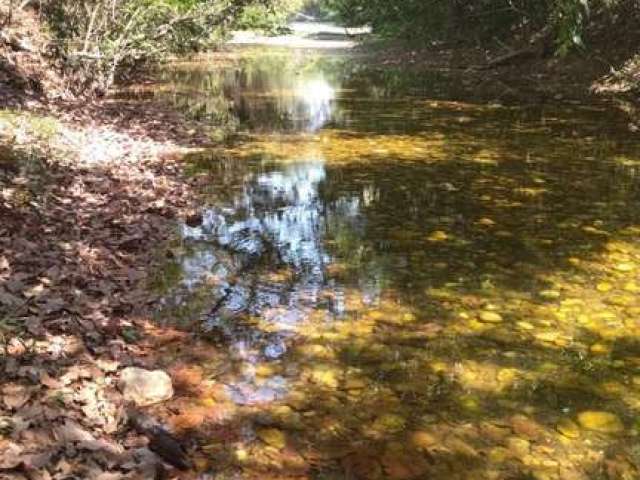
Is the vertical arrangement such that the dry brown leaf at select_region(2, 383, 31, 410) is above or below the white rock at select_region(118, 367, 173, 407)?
above

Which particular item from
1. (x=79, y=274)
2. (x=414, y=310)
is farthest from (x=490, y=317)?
(x=79, y=274)

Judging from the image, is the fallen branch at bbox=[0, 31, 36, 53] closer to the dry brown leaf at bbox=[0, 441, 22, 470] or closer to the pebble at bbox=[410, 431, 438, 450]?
the dry brown leaf at bbox=[0, 441, 22, 470]

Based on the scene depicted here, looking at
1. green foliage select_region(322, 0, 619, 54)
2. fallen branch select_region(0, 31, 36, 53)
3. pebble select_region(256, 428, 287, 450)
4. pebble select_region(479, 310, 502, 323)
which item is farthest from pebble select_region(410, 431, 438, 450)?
green foliage select_region(322, 0, 619, 54)

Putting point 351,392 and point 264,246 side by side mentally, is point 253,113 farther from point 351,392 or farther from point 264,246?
point 351,392

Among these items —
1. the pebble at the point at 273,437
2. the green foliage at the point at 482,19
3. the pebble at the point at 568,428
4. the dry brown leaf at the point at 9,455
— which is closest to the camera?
the dry brown leaf at the point at 9,455

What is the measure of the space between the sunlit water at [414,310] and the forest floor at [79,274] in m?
0.35

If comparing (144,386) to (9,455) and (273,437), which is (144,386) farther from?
(9,455)

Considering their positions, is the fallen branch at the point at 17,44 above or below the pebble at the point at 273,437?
above

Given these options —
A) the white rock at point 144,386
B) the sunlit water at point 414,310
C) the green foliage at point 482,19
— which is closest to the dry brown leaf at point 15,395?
the white rock at point 144,386

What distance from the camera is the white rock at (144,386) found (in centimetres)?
427

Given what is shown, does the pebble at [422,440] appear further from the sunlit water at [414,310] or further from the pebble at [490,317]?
the pebble at [490,317]

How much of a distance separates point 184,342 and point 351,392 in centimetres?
134

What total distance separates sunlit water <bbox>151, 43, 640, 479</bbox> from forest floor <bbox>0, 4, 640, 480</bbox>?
355mm

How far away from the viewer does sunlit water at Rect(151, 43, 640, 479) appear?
398 centimetres
